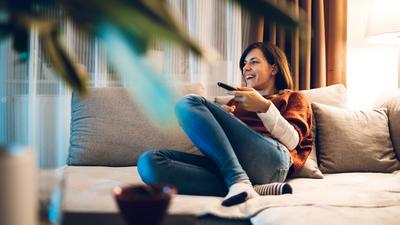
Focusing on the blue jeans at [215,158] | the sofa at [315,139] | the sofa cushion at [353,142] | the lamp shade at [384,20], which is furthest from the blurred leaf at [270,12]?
the lamp shade at [384,20]

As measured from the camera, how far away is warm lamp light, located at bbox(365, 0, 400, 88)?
2.27 m

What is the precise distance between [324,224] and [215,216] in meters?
0.30

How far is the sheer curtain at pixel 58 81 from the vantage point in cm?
243

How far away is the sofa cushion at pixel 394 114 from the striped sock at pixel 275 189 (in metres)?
0.85

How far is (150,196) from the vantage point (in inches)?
24.8

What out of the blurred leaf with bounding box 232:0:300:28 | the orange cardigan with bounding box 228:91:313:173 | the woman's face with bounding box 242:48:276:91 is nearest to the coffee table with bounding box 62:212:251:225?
the blurred leaf with bounding box 232:0:300:28

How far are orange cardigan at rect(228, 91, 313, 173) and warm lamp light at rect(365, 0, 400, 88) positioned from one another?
783 millimetres

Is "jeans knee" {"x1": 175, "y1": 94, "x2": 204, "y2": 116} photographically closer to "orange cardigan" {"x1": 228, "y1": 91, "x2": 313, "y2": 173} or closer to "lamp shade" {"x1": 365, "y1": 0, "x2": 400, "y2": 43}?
"orange cardigan" {"x1": 228, "y1": 91, "x2": 313, "y2": 173}

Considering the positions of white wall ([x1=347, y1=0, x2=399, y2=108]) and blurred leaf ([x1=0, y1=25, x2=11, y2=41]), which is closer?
blurred leaf ([x1=0, y1=25, x2=11, y2=41])

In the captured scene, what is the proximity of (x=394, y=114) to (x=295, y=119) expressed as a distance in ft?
2.10

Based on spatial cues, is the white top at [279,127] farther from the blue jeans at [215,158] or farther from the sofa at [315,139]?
the sofa at [315,139]

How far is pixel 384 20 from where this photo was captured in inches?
90.7

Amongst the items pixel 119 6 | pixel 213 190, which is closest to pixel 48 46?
pixel 119 6

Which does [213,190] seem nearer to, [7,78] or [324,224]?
[324,224]
